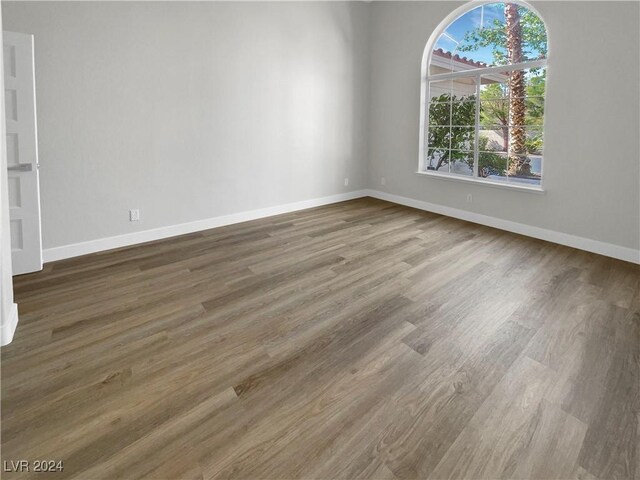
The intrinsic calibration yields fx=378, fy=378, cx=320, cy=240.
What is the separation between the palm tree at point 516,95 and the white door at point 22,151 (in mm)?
4802

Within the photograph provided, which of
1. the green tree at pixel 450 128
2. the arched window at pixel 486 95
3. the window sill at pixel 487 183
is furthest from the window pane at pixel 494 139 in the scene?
the window sill at pixel 487 183

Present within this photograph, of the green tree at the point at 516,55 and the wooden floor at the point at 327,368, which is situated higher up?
the green tree at the point at 516,55

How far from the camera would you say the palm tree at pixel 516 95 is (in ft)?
14.5

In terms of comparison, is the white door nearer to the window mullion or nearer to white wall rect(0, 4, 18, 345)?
white wall rect(0, 4, 18, 345)

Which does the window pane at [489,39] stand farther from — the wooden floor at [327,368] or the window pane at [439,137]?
the wooden floor at [327,368]

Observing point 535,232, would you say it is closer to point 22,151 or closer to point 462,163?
point 462,163

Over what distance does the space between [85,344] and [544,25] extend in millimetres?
5111

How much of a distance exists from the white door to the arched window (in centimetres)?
456

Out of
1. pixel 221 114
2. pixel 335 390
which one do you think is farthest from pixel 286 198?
pixel 335 390

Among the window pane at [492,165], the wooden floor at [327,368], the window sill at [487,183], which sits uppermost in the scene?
the window pane at [492,165]

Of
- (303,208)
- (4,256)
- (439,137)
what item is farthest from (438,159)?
(4,256)

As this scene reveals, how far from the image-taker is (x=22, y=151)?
3008 millimetres

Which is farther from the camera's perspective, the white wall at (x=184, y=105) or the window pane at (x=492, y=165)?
the window pane at (x=492, y=165)

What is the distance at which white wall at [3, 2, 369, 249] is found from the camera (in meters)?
3.46
